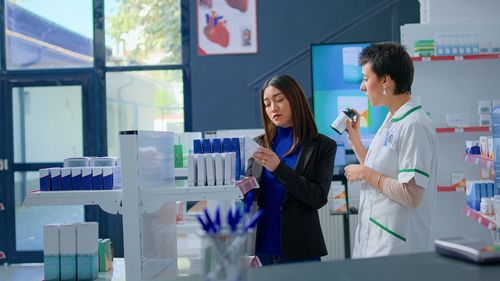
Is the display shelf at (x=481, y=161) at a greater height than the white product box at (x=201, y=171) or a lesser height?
lesser

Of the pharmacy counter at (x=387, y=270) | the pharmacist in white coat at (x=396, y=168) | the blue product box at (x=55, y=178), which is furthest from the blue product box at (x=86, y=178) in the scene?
the pharmacy counter at (x=387, y=270)

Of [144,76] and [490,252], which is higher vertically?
[144,76]

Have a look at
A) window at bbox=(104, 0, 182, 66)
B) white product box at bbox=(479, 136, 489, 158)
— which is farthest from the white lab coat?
window at bbox=(104, 0, 182, 66)

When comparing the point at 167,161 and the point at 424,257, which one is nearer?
the point at 424,257

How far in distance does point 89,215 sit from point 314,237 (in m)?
4.97

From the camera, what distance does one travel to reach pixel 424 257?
1.17m

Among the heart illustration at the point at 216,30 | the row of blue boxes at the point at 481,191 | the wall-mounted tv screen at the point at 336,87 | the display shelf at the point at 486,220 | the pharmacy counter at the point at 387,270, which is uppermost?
the heart illustration at the point at 216,30

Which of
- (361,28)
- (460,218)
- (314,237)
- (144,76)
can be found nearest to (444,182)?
(460,218)

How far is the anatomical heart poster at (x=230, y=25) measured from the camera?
21.4ft

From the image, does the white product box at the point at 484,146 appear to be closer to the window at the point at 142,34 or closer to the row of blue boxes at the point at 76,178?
the row of blue boxes at the point at 76,178

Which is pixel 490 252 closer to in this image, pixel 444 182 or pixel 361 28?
pixel 444 182

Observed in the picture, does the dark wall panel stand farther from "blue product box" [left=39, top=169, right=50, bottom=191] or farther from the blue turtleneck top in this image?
"blue product box" [left=39, top=169, right=50, bottom=191]

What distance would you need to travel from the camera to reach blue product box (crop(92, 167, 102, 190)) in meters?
2.42

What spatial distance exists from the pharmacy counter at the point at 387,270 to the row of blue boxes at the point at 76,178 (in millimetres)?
1442
